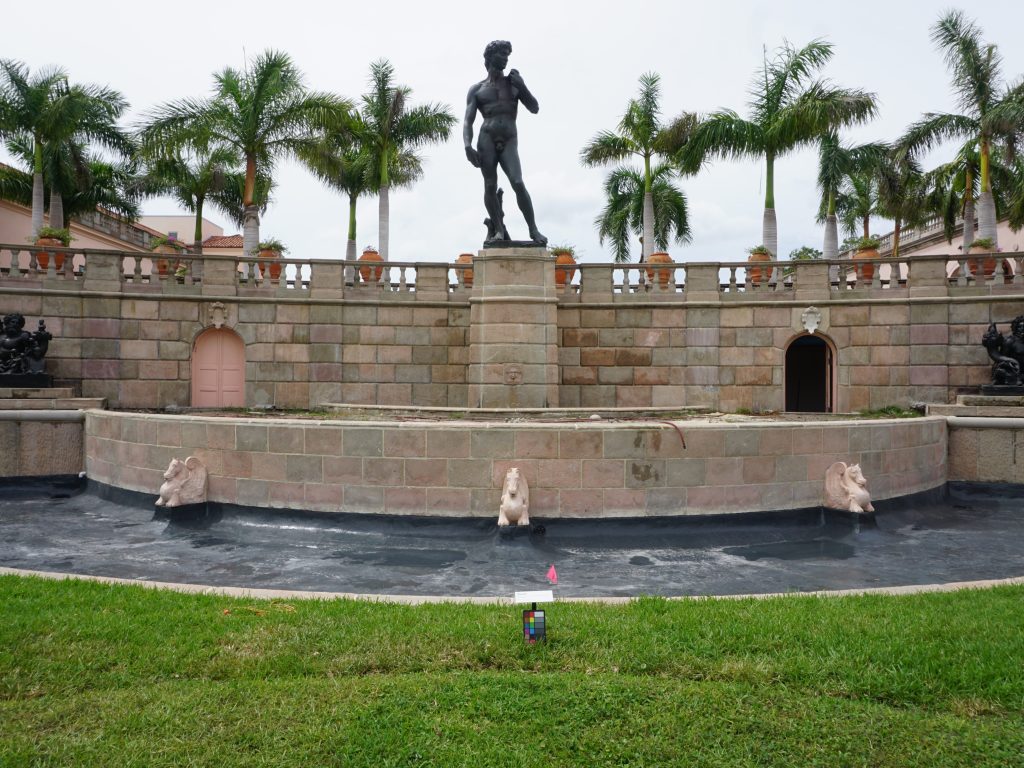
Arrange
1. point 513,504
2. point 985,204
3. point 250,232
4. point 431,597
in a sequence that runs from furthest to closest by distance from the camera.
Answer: point 250,232 < point 985,204 < point 513,504 < point 431,597

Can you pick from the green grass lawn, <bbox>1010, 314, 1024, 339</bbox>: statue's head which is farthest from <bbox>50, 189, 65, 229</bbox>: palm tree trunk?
<bbox>1010, 314, 1024, 339</bbox>: statue's head

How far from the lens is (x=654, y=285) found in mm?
19922

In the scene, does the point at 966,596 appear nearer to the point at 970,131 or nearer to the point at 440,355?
the point at 440,355

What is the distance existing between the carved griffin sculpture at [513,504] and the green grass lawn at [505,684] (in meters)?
3.58

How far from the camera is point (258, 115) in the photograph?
25.4 m

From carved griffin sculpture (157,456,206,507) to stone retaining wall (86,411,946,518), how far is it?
0.18 m

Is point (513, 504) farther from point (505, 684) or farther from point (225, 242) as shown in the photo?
point (225, 242)

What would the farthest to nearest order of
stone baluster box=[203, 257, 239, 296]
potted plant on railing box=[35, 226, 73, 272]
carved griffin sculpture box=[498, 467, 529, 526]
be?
stone baluster box=[203, 257, 239, 296], potted plant on railing box=[35, 226, 73, 272], carved griffin sculpture box=[498, 467, 529, 526]

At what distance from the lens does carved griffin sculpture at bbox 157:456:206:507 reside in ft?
36.6

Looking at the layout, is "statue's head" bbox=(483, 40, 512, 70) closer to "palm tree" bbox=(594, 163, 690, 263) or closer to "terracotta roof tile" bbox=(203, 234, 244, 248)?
"palm tree" bbox=(594, 163, 690, 263)

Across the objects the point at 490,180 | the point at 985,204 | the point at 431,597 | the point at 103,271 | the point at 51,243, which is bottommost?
the point at 431,597

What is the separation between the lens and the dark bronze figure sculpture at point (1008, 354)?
648 inches

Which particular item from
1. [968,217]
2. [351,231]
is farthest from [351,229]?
[968,217]

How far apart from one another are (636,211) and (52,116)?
1011 inches
